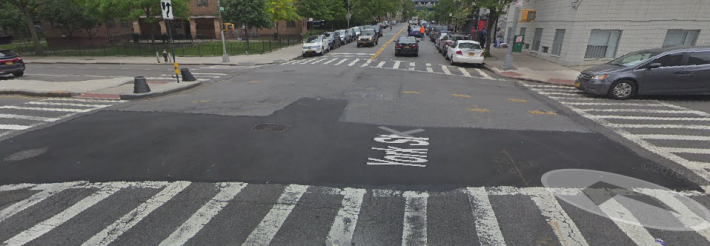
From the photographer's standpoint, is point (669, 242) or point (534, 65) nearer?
point (669, 242)

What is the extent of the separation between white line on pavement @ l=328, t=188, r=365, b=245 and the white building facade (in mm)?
19680

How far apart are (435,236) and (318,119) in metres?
5.34

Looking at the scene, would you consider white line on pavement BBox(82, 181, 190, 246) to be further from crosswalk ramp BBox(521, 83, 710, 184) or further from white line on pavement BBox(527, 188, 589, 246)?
crosswalk ramp BBox(521, 83, 710, 184)

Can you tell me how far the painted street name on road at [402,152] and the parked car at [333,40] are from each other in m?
25.1

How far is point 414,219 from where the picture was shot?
13.8 ft

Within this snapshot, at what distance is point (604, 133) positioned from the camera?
780 cm

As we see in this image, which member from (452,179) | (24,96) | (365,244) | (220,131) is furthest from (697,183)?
(24,96)

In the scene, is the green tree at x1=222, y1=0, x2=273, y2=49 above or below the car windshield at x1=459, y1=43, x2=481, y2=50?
above

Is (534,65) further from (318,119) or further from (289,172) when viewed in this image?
(289,172)

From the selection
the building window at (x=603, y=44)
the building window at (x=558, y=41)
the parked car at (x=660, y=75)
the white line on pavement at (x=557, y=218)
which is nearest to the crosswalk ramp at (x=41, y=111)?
the white line on pavement at (x=557, y=218)

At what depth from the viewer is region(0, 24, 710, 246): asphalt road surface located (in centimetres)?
397

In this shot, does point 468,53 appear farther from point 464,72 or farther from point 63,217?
point 63,217

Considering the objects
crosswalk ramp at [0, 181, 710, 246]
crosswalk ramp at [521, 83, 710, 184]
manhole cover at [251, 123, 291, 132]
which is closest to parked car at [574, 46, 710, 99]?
crosswalk ramp at [521, 83, 710, 184]
